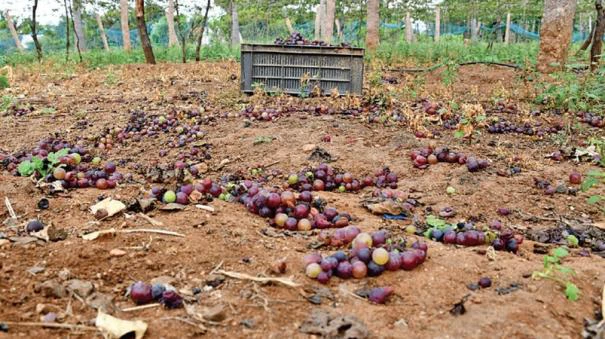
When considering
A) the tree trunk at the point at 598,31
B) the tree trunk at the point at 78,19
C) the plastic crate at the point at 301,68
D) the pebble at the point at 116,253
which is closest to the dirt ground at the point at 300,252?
the pebble at the point at 116,253

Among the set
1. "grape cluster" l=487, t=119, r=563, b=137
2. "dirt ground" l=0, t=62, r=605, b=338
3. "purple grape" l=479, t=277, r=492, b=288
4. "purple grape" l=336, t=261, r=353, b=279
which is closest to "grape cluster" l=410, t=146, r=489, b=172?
"dirt ground" l=0, t=62, r=605, b=338

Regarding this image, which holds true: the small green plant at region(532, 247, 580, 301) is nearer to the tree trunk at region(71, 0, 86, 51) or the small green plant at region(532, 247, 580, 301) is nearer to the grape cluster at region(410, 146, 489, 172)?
the grape cluster at region(410, 146, 489, 172)

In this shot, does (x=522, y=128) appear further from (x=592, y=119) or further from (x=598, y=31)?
(x=598, y=31)

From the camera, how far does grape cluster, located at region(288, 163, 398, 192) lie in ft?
12.7

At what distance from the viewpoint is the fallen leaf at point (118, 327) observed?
5.63ft

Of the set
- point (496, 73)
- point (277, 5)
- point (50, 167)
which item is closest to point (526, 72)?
point (496, 73)

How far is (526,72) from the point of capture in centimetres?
773

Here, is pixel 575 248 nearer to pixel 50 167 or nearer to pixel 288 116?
pixel 50 167

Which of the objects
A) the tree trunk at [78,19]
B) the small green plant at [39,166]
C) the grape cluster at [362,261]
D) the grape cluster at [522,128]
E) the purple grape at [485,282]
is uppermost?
the tree trunk at [78,19]

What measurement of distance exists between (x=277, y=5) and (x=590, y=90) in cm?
1806

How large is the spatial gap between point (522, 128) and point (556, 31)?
143 inches

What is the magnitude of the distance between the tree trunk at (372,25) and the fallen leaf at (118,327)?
37.5 feet

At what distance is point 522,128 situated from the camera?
18.2 ft

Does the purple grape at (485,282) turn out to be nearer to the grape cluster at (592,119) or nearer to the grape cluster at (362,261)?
the grape cluster at (362,261)
